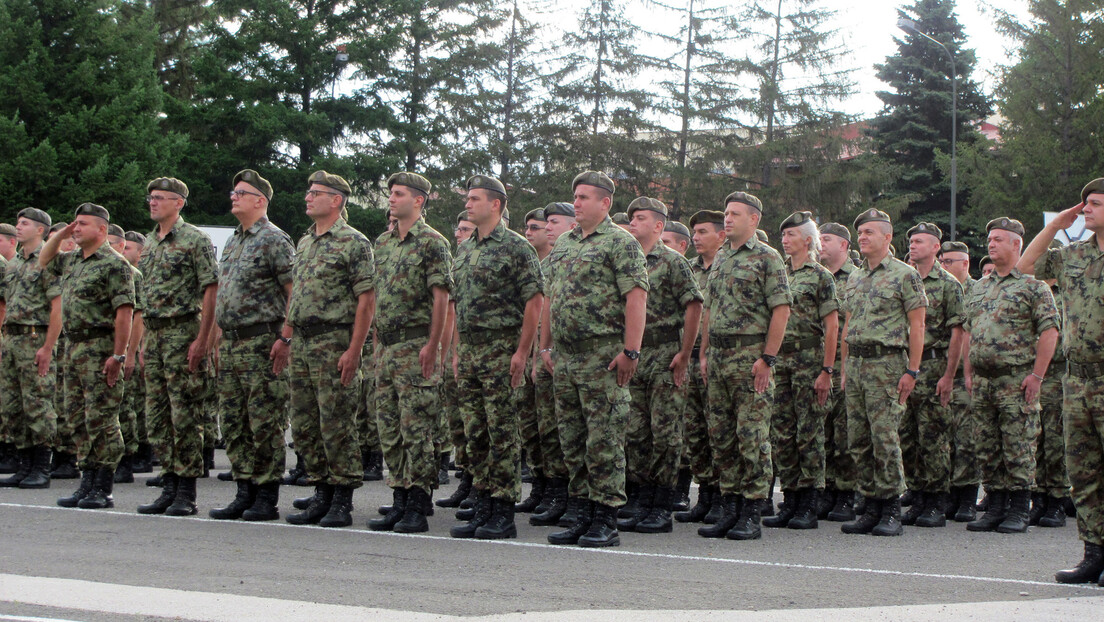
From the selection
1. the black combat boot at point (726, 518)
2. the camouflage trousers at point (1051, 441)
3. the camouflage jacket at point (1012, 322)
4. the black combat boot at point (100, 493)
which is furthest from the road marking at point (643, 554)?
the camouflage trousers at point (1051, 441)

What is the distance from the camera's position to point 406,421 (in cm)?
773

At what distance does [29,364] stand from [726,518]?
635 centimetres

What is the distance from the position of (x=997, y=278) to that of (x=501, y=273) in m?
4.26

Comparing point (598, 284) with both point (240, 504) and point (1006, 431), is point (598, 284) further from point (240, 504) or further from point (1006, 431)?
point (1006, 431)

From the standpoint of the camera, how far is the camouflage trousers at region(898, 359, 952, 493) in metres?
9.32

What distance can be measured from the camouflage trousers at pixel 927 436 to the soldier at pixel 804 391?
92cm

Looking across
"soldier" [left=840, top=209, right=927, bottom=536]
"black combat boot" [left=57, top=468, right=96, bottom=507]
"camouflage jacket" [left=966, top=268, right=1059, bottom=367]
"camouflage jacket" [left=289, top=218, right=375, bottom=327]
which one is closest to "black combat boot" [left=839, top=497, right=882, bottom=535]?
"soldier" [left=840, top=209, right=927, bottom=536]

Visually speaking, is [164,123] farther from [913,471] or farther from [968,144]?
[913,471]

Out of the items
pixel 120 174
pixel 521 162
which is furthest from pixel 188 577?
pixel 521 162

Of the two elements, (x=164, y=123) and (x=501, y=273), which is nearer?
(x=501, y=273)

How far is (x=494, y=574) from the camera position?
639cm

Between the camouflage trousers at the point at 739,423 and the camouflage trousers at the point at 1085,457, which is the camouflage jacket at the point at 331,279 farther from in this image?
the camouflage trousers at the point at 1085,457

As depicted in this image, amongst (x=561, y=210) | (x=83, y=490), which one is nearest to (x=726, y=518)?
(x=561, y=210)

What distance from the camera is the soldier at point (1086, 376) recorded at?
21.2 ft
